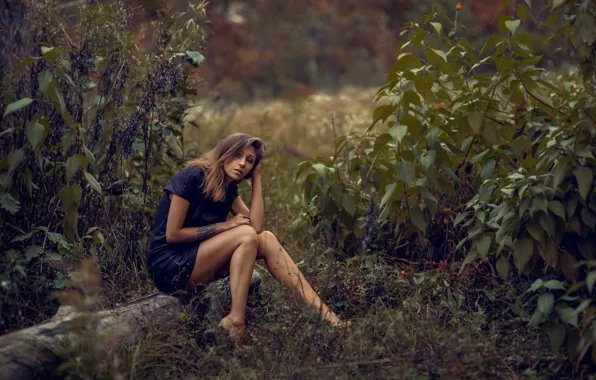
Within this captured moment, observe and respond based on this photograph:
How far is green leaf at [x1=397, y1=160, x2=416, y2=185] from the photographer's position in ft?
13.8

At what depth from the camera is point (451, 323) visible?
407cm

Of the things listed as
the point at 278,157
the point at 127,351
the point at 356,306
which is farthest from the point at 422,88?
the point at 278,157

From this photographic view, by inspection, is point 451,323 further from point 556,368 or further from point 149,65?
point 149,65

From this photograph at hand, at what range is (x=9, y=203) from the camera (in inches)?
156

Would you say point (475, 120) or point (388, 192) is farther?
point (475, 120)

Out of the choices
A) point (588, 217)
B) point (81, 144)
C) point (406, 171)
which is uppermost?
point (588, 217)

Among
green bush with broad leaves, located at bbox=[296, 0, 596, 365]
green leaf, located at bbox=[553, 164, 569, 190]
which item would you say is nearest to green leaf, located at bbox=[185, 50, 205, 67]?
green bush with broad leaves, located at bbox=[296, 0, 596, 365]

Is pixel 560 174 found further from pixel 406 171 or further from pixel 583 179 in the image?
pixel 406 171

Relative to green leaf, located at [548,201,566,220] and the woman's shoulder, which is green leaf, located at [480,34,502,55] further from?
the woman's shoulder

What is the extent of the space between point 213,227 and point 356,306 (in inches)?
39.6

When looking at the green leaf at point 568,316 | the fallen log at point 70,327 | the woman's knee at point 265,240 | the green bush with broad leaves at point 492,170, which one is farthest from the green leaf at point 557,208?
the fallen log at point 70,327

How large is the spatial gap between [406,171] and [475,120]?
1.97ft

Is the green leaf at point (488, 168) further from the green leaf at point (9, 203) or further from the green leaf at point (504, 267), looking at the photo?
the green leaf at point (9, 203)

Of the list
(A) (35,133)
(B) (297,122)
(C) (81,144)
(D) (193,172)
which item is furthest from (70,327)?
(B) (297,122)
